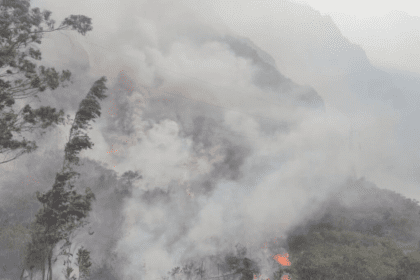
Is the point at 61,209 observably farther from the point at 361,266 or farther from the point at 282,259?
the point at 282,259

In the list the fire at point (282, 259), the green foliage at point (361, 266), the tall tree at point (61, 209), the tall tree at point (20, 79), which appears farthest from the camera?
the fire at point (282, 259)

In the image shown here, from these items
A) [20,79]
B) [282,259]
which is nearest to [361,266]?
[282,259]

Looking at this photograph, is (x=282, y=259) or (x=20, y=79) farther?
(x=282, y=259)

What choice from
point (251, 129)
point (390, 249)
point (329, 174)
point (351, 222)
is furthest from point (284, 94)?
point (390, 249)

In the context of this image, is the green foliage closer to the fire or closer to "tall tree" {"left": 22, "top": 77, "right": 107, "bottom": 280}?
the fire

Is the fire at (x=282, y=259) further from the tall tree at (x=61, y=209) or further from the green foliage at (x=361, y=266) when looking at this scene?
the tall tree at (x=61, y=209)

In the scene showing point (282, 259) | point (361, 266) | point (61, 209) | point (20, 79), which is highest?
point (20, 79)

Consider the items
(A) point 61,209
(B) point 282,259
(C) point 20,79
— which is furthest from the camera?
(B) point 282,259

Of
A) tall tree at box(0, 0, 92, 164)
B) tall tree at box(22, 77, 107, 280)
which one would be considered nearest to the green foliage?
tall tree at box(22, 77, 107, 280)

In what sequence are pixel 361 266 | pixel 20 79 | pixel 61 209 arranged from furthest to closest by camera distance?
pixel 361 266 → pixel 61 209 → pixel 20 79

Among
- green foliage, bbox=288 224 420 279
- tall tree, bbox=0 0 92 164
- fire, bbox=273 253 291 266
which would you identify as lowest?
fire, bbox=273 253 291 266

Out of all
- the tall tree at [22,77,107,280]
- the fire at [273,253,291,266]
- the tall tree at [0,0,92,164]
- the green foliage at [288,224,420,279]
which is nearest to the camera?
the tall tree at [0,0,92,164]

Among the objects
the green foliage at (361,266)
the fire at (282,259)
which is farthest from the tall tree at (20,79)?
the fire at (282,259)

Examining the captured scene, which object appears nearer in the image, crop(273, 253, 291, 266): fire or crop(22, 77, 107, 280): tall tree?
crop(22, 77, 107, 280): tall tree
